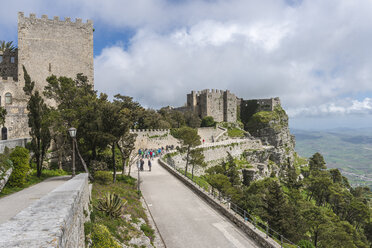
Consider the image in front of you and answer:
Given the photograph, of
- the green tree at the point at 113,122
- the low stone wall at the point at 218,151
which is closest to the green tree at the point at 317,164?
the low stone wall at the point at 218,151

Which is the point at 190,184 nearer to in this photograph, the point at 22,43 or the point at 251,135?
the point at 22,43

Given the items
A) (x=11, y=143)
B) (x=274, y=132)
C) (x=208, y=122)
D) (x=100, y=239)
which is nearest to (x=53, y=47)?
(x=11, y=143)

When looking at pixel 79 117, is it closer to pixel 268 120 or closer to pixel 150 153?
pixel 150 153

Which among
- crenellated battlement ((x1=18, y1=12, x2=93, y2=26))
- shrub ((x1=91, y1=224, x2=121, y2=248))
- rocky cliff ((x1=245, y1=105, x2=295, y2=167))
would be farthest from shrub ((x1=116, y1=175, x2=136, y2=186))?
rocky cliff ((x1=245, y1=105, x2=295, y2=167))

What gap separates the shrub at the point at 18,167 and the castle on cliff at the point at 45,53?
54.9ft

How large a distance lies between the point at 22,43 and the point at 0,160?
21234mm

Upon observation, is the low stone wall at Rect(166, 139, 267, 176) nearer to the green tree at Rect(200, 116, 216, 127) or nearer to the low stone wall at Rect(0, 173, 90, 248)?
the green tree at Rect(200, 116, 216, 127)

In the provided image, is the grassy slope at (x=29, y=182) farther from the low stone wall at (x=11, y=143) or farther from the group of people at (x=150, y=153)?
the group of people at (x=150, y=153)

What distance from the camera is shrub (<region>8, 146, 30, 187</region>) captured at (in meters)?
11.6

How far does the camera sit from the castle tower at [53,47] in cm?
2660

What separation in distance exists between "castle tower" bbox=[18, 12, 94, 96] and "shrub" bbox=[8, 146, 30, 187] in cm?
1740

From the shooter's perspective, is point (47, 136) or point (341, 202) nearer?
point (47, 136)

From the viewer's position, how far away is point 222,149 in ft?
142

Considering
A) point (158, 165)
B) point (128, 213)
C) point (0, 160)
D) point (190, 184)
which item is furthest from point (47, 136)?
point (158, 165)
